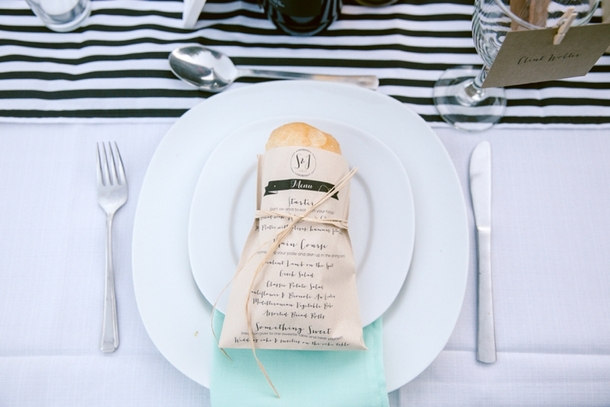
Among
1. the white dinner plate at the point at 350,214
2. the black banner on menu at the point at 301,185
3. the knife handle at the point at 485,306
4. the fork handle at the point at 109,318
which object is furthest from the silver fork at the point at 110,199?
the knife handle at the point at 485,306

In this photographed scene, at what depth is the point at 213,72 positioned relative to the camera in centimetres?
59

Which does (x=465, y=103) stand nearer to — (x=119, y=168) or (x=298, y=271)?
(x=298, y=271)

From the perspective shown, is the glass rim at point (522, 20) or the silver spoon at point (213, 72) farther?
the silver spoon at point (213, 72)

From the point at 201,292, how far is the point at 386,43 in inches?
17.3

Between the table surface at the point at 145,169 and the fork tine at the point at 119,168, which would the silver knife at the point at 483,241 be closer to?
the table surface at the point at 145,169

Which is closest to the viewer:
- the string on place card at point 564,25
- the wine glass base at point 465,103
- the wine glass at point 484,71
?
the string on place card at point 564,25

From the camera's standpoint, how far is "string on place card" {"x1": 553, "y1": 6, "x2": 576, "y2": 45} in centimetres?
37

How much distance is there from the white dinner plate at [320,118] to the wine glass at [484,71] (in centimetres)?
10

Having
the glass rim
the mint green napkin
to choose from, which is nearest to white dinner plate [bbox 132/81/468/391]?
the mint green napkin

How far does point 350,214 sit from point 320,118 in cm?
13

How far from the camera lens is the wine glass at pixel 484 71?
1.55 feet

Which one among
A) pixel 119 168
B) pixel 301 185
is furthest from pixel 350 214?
pixel 119 168

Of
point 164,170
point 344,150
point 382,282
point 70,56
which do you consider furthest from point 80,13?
point 382,282

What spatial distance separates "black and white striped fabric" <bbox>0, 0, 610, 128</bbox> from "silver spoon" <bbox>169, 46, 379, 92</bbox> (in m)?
0.02
